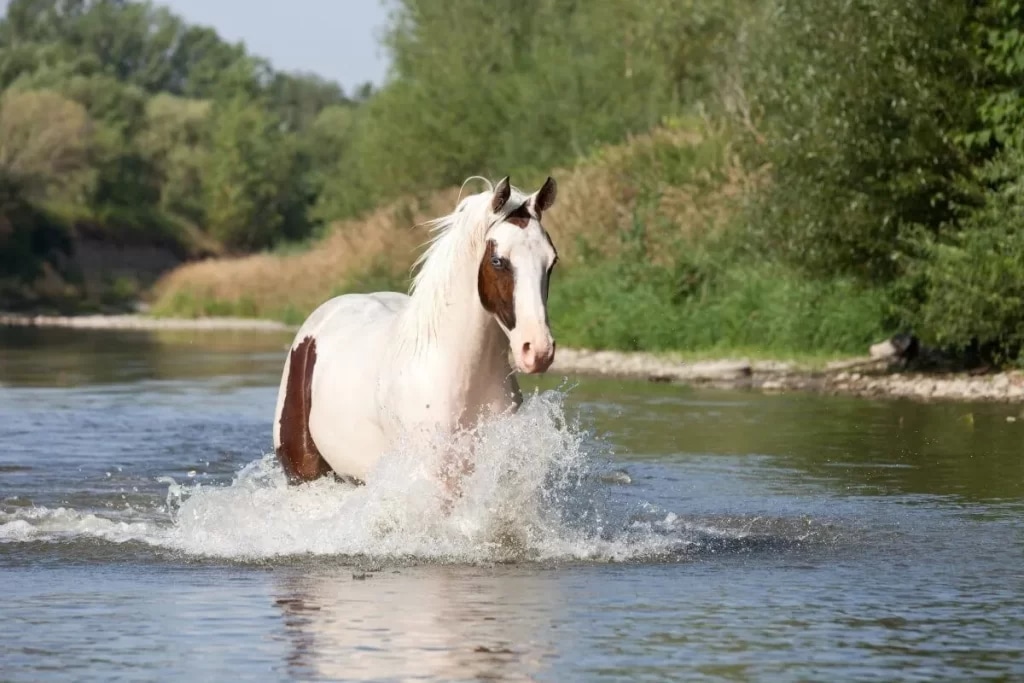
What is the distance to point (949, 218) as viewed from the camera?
24.2 metres

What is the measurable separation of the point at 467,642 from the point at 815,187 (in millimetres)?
17526

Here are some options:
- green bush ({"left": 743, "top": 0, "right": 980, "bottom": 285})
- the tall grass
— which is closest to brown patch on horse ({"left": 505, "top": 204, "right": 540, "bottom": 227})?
green bush ({"left": 743, "top": 0, "right": 980, "bottom": 285})

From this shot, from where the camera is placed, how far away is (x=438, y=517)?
31.2ft

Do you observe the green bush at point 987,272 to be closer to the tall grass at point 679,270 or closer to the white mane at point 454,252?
the tall grass at point 679,270

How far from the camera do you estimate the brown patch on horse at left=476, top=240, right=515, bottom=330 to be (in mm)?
8930

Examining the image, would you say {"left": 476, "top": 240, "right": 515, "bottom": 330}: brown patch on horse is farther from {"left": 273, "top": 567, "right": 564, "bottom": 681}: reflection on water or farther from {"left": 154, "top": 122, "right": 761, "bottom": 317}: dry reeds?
{"left": 154, "top": 122, "right": 761, "bottom": 317}: dry reeds

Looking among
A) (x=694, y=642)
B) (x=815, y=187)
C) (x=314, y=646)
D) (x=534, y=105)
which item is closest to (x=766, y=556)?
(x=694, y=642)

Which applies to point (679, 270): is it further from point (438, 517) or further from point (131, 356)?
point (438, 517)

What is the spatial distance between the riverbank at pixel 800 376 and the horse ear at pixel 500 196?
1314 cm

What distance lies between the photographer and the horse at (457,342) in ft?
29.2

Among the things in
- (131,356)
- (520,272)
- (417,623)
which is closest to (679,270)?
(131,356)

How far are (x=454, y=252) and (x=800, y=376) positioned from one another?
16.0 meters

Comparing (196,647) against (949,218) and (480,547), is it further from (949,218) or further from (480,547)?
(949,218)

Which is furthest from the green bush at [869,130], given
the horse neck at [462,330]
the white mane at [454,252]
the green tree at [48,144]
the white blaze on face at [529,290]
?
the green tree at [48,144]
